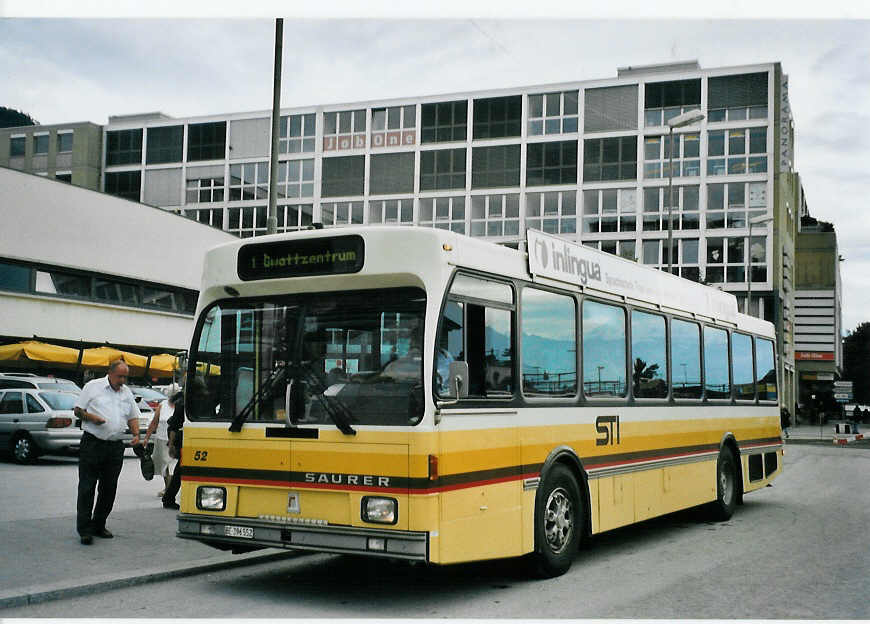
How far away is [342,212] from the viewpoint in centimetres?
6169

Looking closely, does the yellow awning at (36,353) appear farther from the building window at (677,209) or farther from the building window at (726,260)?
the building window at (726,260)

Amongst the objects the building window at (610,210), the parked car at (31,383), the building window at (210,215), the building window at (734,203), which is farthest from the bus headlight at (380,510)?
the building window at (210,215)

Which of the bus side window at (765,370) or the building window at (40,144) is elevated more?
the building window at (40,144)

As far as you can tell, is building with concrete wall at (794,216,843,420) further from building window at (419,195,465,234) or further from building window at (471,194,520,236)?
building window at (419,195,465,234)

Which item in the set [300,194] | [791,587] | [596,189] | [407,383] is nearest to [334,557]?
[407,383]

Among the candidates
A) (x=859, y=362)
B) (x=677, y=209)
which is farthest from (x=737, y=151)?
(x=859, y=362)

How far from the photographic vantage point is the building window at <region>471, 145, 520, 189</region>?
59.3m

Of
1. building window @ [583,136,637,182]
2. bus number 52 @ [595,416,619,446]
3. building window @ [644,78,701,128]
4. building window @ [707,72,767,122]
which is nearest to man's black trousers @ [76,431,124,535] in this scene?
bus number 52 @ [595,416,619,446]

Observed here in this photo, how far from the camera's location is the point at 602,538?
11.4 m

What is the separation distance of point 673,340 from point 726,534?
2.46m

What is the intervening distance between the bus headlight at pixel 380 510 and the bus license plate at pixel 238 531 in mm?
1036

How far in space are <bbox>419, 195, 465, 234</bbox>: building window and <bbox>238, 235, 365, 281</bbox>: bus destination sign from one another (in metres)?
51.6

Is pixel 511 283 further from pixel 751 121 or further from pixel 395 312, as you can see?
pixel 751 121

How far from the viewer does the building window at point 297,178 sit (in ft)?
205
